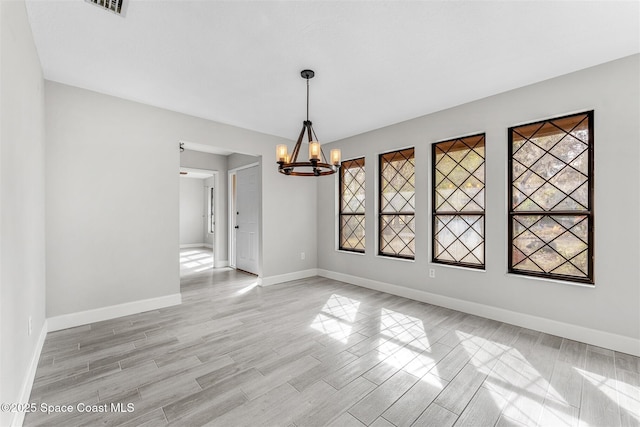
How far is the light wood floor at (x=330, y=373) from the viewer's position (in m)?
1.72

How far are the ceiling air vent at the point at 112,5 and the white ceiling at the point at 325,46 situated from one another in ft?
0.23

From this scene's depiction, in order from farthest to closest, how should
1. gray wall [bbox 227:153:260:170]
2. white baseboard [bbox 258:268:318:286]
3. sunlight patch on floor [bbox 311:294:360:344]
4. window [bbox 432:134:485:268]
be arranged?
1. gray wall [bbox 227:153:260:170]
2. white baseboard [bbox 258:268:318:286]
3. window [bbox 432:134:485:268]
4. sunlight patch on floor [bbox 311:294:360:344]

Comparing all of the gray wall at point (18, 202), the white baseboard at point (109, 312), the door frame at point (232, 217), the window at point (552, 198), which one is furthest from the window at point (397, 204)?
the gray wall at point (18, 202)

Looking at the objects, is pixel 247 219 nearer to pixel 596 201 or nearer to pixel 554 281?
pixel 554 281

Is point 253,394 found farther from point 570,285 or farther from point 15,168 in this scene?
Answer: point 570,285

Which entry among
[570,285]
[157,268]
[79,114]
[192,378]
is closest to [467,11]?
[570,285]

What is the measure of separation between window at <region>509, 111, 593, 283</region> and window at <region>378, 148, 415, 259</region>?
129 cm

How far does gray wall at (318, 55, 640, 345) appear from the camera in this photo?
249cm

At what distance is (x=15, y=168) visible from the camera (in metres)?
1.71

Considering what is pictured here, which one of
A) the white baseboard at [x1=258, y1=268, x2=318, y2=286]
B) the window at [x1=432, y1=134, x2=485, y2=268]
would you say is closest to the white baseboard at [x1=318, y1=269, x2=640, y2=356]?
the window at [x1=432, y1=134, x2=485, y2=268]

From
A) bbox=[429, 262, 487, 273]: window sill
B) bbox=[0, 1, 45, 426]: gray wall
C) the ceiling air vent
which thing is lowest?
bbox=[429, 262, 487, 273]: window sill

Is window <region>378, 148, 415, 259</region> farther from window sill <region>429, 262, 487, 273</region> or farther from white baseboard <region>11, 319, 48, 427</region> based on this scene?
white baseboard <region>11, 319, 48, 427</region>

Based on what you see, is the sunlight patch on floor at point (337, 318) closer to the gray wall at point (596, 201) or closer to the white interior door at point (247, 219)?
the gray wall at point (596, 201)

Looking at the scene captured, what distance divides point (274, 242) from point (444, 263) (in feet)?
9.15
